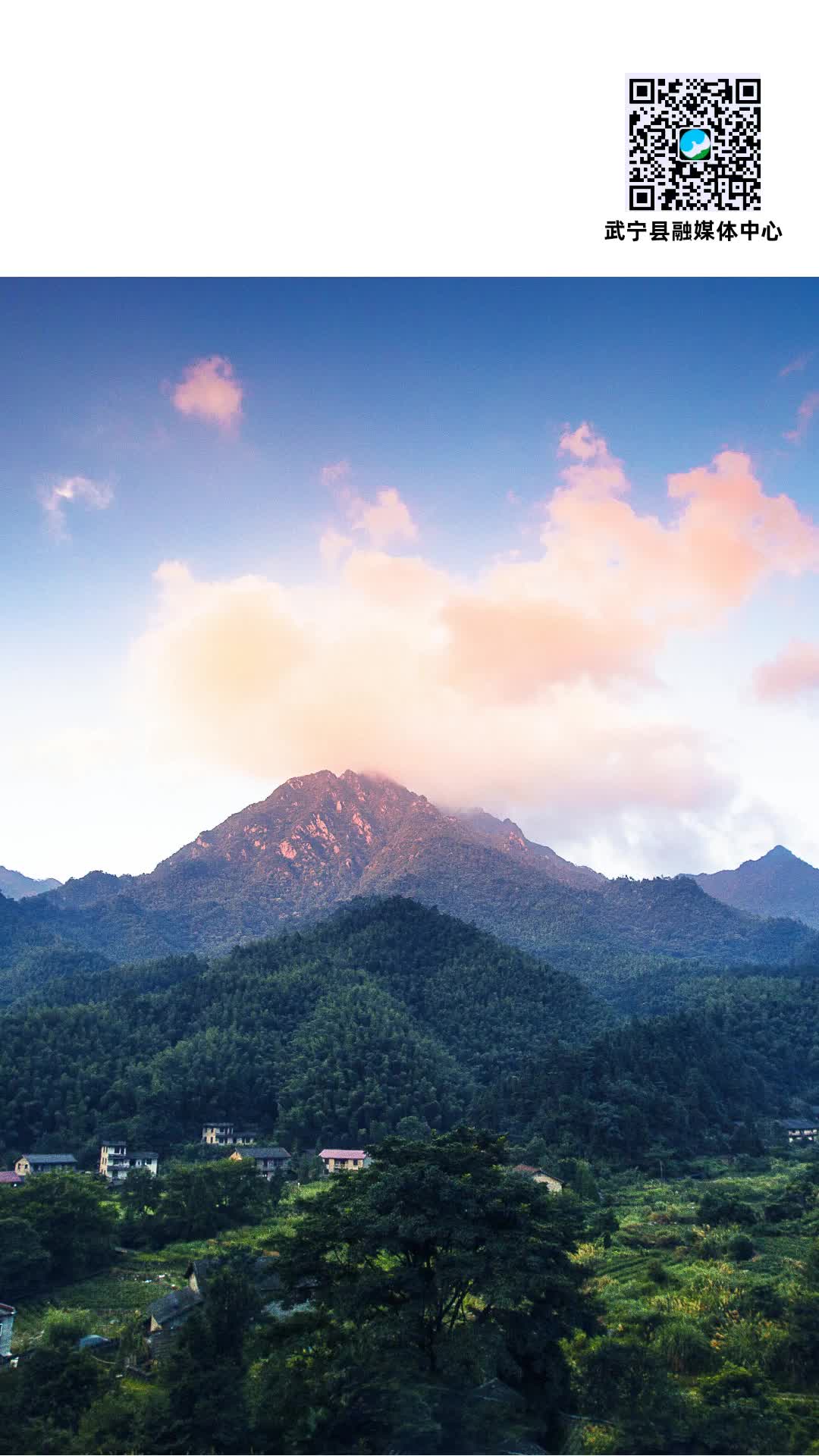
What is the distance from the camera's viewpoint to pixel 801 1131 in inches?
2013

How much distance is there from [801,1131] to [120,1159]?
3612cm

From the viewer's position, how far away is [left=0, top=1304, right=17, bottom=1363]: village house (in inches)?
683

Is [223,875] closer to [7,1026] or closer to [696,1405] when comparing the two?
[7,1026]

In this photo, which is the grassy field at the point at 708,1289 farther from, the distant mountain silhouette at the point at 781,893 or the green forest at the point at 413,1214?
the distant mountain silhouette at the point at 781,893

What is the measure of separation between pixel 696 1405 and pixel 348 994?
50.6 meters

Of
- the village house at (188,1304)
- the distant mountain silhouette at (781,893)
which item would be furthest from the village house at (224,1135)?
the distant mountain silhouette at (781,893)

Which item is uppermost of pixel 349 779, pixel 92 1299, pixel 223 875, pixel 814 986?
pixel 349 779

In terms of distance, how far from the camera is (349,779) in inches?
6762

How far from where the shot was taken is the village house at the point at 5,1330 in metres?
17.3

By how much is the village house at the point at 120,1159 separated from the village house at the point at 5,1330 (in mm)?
25507

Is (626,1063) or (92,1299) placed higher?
(626,1063)

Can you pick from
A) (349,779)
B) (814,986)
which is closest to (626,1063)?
(814,986)

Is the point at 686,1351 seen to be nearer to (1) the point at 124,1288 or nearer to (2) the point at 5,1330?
(2) the point at 5,1330

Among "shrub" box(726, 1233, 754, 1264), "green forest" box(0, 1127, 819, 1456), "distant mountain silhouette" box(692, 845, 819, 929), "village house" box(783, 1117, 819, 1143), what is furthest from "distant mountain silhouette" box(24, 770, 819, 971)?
"green forest" box(0, 1127, 819, 1456)
